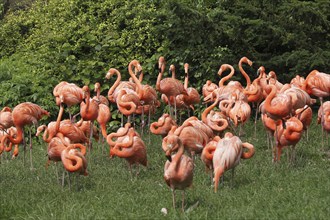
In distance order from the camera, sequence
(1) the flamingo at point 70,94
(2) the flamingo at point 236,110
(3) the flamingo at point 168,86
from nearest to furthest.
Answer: (2) the flamingo at point 236,110, (1) the flamingo at point 70,94, (3) the flamingo at point 168,86

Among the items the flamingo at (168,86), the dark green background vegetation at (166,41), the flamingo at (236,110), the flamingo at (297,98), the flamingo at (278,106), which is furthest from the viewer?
the dark green background vegetation at (166,41)

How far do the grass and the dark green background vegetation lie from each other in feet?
9.36

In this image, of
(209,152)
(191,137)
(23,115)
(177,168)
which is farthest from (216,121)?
(23,115)

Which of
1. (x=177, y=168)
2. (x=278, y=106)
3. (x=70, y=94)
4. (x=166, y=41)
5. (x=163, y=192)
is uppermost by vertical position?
(x=166, y=41)

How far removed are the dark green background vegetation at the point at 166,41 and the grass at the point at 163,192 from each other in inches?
112

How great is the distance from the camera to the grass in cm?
493

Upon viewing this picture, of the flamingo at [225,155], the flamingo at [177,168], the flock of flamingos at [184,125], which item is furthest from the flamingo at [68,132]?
the flamingo at [177,168]

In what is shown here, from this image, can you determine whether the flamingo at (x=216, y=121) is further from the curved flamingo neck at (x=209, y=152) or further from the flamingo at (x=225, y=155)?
the flamingo at (x=225, y=155)

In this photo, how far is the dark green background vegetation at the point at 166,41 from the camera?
9.55 metres

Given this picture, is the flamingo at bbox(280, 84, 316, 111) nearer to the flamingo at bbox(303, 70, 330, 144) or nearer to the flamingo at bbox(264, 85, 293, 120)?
the flamingo at bbox(264, 85, 293, 120)

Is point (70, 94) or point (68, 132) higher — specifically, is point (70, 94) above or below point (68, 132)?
above

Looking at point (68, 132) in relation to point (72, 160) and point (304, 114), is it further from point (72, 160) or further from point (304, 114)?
point (304, 114)

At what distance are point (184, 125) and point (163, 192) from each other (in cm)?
90

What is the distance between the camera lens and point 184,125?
6273 millimetres
